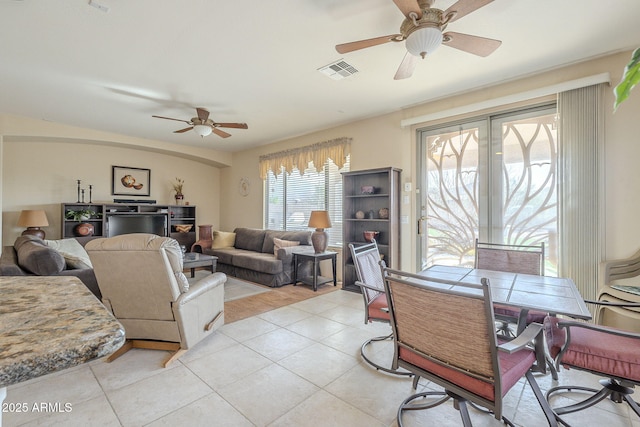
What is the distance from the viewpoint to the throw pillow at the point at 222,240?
20.4 feet

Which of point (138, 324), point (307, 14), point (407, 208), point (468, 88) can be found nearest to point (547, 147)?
point (468, 88)

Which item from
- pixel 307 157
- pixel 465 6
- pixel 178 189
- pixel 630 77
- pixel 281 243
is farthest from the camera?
pixel 178 189

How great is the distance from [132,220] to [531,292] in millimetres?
6826

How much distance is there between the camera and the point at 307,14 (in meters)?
2.32

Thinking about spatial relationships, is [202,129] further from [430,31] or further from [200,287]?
[430,31]

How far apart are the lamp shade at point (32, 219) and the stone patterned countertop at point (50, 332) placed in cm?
549

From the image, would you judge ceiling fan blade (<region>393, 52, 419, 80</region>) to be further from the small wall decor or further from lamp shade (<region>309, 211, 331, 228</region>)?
the small wall decor

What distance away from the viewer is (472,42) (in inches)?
87.3

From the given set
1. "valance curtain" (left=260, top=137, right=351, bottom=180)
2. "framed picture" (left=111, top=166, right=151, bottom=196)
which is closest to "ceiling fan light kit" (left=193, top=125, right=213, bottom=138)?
"valance curtain" (left=260, top=137, right=351, bottom=180)

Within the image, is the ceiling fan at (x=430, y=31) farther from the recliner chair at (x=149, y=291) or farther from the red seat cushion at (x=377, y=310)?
the recliner chair at (x=149, y=291)

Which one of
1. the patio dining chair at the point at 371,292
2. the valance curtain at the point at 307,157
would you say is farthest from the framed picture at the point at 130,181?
the patio dining chair at the point at 371,292

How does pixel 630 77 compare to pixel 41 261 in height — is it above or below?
above

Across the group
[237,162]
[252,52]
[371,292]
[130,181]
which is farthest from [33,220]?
[371,292]

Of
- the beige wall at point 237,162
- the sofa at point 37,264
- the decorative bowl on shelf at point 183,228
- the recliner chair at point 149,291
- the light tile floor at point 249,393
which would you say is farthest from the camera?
the decorative bowl on shelf at point 183,228
